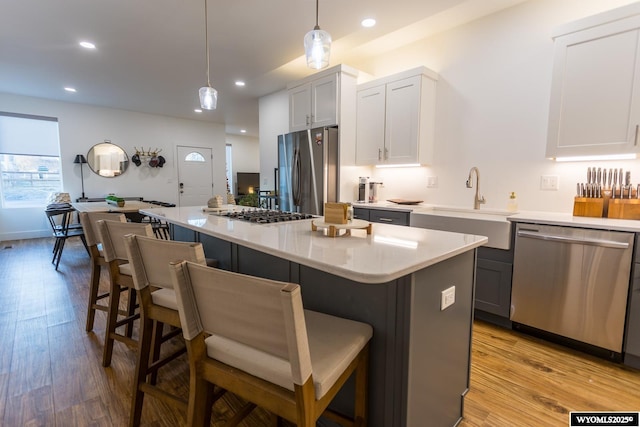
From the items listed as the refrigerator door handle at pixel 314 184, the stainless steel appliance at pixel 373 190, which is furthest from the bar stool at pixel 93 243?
the stainless steel appliance at pixel 373 190

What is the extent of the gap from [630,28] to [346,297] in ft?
8.63

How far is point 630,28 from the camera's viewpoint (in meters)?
2.04

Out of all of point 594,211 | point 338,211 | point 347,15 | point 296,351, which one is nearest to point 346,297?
point 338,211

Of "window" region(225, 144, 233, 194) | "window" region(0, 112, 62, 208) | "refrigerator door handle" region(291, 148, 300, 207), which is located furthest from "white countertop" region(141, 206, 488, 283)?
"window" region(225, 144, 233, 194)

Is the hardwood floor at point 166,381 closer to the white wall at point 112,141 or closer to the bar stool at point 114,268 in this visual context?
→ the bar stool at point 114,268

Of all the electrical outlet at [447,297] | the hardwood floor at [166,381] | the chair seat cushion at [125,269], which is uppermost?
the electrical outlet at [447,297]

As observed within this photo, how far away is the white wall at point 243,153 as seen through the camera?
9.83 metres

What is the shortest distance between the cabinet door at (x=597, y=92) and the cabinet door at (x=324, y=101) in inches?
82.0

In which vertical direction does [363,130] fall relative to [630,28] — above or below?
below

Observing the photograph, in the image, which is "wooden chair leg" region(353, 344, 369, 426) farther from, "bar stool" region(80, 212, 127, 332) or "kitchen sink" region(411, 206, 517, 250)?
"bar stool" region(80, 212, 127, 332)

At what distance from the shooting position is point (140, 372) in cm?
145

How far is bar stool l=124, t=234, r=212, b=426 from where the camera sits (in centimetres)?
116

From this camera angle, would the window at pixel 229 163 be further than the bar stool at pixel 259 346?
Yes

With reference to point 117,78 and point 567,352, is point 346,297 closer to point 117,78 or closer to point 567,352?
point 567,352
